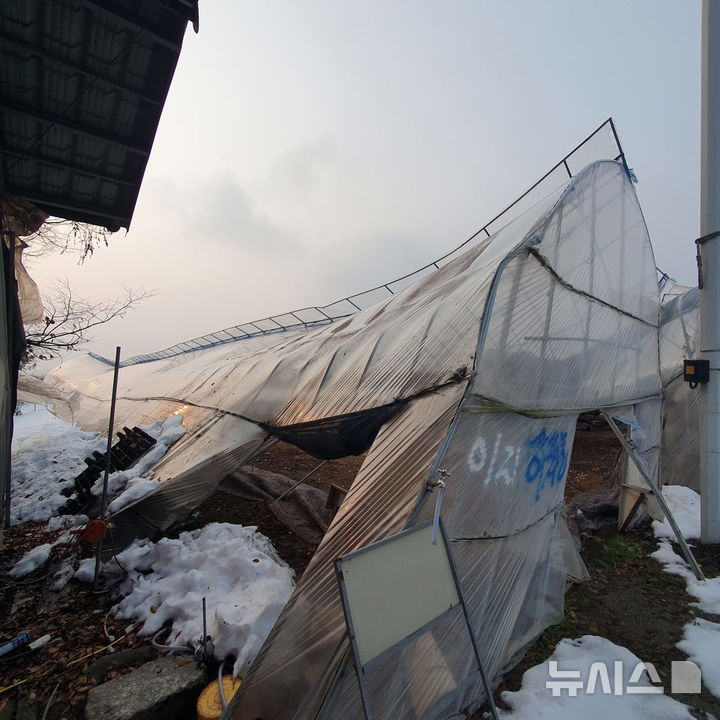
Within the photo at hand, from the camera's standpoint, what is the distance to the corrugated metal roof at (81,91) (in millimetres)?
3629

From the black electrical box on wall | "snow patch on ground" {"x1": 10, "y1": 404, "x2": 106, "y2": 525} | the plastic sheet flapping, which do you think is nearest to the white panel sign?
the plastic sheet flapping

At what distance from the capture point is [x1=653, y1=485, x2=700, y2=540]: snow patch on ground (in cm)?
645

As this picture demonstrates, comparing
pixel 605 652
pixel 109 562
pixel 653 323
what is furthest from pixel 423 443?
pixel 653 323

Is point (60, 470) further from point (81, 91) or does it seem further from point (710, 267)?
point (710, 267)

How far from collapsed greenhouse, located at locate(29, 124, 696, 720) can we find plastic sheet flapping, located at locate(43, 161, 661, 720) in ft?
0.06

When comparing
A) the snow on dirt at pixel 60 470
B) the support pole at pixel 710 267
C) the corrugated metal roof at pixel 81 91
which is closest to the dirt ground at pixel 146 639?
the snow on dirt at pixel 60 470

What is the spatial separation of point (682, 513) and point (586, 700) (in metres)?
5.63

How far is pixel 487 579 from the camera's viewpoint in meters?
3.49

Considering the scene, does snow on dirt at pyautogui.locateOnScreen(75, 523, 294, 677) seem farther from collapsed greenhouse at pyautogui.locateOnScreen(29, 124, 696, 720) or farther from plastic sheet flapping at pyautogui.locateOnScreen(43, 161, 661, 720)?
plastic sheet flapping at pyautogui.locateOnScreen(43, 161, 661, 720)

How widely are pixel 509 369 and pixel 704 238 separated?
5438mm

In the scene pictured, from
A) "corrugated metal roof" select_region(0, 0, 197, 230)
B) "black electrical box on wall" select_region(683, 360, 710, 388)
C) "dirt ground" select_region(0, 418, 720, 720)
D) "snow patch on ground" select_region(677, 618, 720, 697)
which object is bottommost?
"dirt ground" select_region(0, 418, 720, 720)

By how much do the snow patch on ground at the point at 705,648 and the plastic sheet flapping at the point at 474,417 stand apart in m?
1.20

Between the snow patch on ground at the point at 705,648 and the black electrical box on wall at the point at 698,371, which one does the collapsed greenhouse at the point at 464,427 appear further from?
the snow patch on ground at the point at 705,648

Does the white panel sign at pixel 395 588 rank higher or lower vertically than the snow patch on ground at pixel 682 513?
higher
